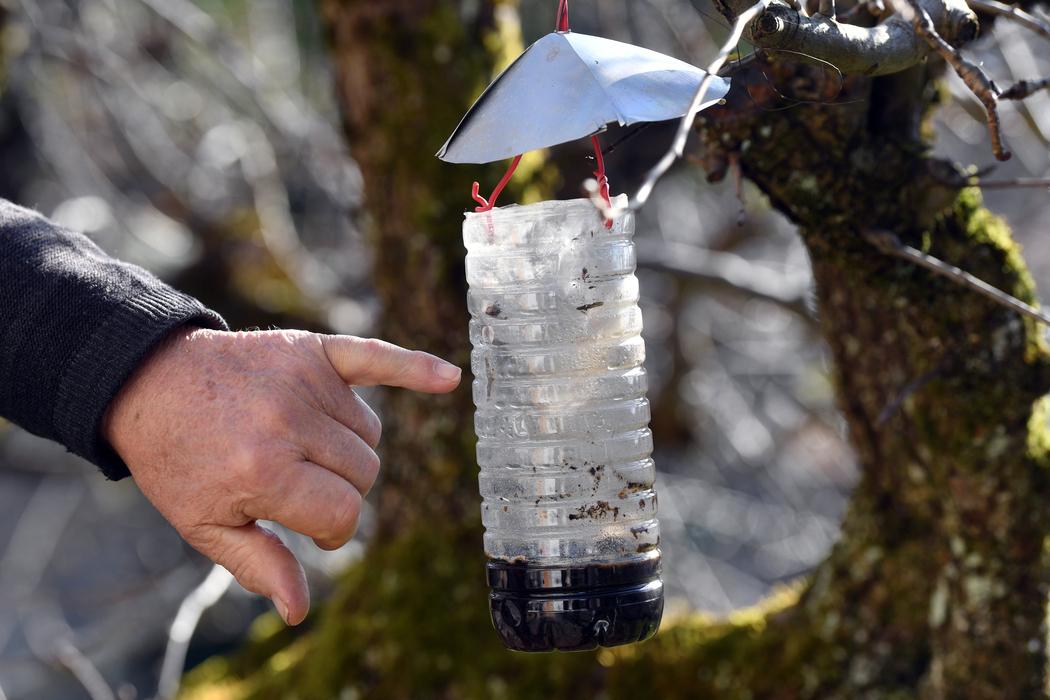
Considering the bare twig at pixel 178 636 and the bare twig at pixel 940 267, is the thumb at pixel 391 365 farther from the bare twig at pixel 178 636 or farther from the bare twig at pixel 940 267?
the bare twig at pixel 178 636

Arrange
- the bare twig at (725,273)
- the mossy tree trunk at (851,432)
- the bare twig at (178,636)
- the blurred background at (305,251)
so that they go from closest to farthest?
the mossy tree trunk at (851,432) → the bare twig at (178,636) → the bare twig at (725,273) → the blurred background at (305,251)

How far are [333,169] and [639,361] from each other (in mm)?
4099

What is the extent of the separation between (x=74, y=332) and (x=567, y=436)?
76cm

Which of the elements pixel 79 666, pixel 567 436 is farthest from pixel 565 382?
pixel 79 666

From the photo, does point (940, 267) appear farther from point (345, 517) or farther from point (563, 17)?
point (345, 517)

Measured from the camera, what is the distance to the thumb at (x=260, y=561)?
1702mm

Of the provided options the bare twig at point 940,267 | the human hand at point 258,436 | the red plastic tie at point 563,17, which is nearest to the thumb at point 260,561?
the human hand at point 258,436

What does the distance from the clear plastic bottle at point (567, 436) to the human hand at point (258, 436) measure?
6.4 inches

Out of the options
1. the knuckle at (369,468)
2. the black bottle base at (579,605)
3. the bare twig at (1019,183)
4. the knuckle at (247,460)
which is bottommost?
the black bottle base at (579,605)

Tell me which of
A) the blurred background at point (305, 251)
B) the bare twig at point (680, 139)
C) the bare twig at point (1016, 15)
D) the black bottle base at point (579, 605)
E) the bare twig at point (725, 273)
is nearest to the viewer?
the bare twig at point (680, 139)

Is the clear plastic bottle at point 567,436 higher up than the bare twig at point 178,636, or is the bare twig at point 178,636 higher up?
the clear plastic bottle at point 567,436

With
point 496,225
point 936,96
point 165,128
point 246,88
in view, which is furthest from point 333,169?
point 496,225

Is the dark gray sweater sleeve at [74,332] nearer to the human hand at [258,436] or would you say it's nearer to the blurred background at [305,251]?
the human hand at [258,436]

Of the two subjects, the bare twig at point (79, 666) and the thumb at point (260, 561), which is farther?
the bare twig at point (79, 666)
